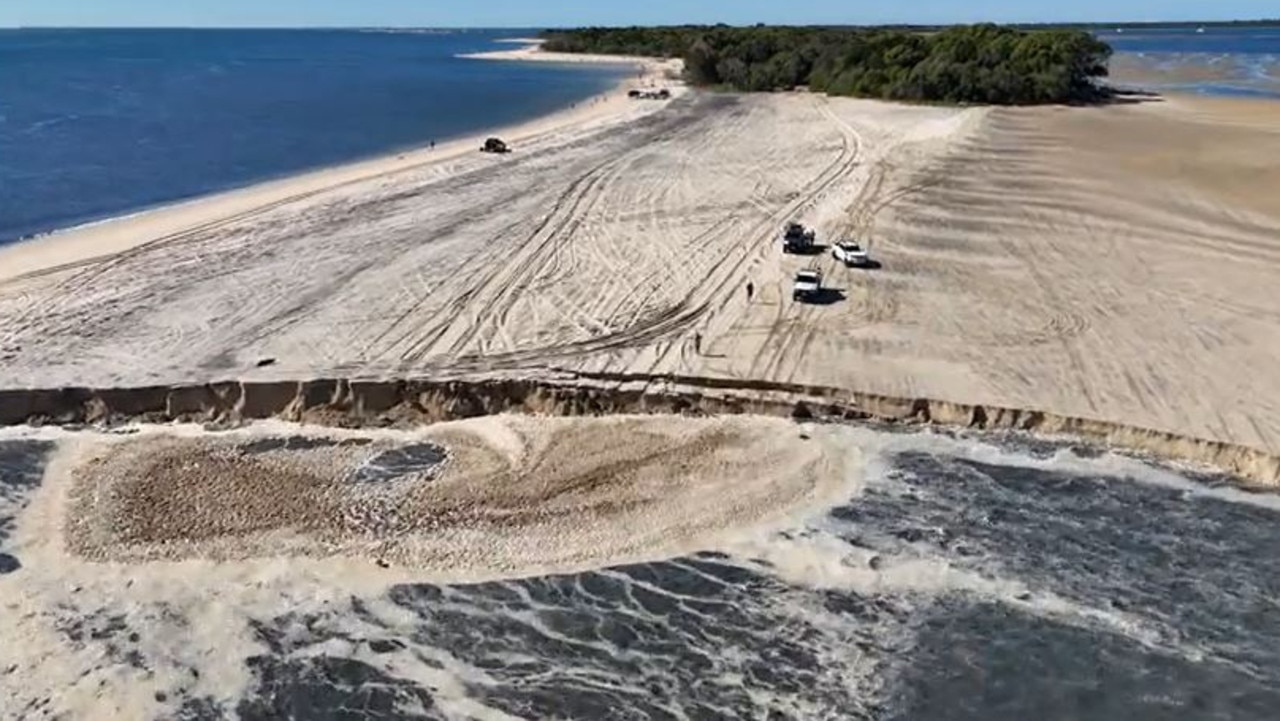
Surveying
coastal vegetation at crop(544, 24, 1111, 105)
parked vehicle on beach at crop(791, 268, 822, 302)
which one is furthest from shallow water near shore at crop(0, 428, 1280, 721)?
coastal vegetation at crop(544, 24, 1111, 105)

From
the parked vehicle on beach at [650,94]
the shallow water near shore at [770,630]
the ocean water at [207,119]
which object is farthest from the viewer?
the parked vehicle on beach at [650,94]

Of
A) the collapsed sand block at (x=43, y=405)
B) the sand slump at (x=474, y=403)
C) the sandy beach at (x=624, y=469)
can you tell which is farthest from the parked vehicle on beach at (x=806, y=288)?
the collapsed sand block at (x=43, y=405)

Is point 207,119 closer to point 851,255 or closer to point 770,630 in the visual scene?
point 851,255

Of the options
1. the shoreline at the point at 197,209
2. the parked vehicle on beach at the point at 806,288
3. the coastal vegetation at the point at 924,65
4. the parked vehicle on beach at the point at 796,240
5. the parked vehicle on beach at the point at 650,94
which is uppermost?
the coastal vegetation at the point at 924,65

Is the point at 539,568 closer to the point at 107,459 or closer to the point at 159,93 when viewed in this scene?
the point at 107,459

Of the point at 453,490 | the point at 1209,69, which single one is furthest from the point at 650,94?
the point at 453,490

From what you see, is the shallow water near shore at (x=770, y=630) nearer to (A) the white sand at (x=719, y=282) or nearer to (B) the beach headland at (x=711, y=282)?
(B) the beach headland at (x=711, y=282)
